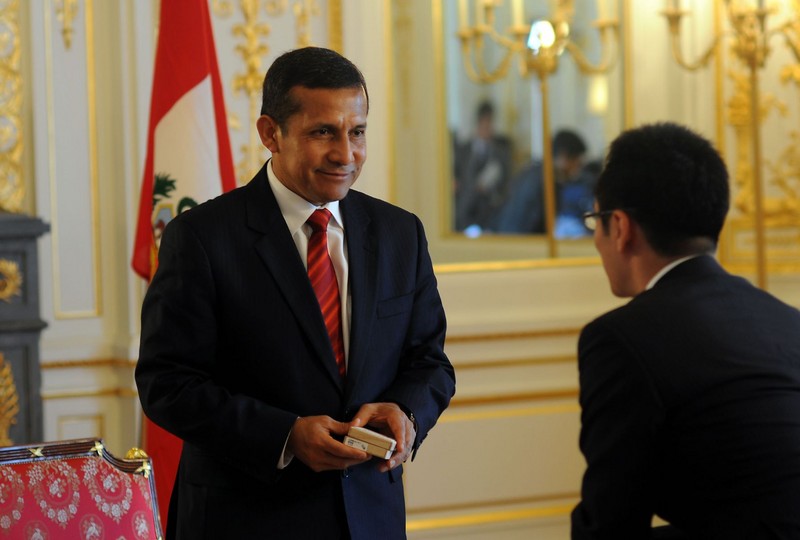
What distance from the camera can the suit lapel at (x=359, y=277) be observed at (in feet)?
7.18

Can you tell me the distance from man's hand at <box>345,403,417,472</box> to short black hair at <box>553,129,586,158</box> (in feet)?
12.0

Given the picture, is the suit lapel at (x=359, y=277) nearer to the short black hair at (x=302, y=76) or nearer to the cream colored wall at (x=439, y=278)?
the short black hair at (x=302, y=76)

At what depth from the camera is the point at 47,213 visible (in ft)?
14.5

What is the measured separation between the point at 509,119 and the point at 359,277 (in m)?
3.60

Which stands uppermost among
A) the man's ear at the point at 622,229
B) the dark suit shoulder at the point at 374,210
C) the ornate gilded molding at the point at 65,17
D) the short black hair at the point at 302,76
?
the ornate gilded molding at the point at 65,17

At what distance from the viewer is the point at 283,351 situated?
2162 millimetres

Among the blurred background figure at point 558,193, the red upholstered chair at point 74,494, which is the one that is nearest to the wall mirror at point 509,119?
the blurred background figure at point 558,193

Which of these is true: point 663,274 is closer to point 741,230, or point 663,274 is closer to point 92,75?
point 92,75

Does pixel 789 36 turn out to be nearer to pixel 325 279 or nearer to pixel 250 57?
pixel 250 57

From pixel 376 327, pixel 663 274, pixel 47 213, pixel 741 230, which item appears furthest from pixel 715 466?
pixel 741 230

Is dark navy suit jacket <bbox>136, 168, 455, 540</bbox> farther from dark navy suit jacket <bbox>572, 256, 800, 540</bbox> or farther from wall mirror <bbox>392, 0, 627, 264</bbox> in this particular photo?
wall mirror <bbox>392, 0, 627, 264</bbox>

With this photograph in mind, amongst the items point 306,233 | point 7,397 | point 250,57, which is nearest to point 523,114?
point 250,57

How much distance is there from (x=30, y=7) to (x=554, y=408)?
2.70 m

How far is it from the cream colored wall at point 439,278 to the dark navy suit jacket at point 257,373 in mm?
2323
